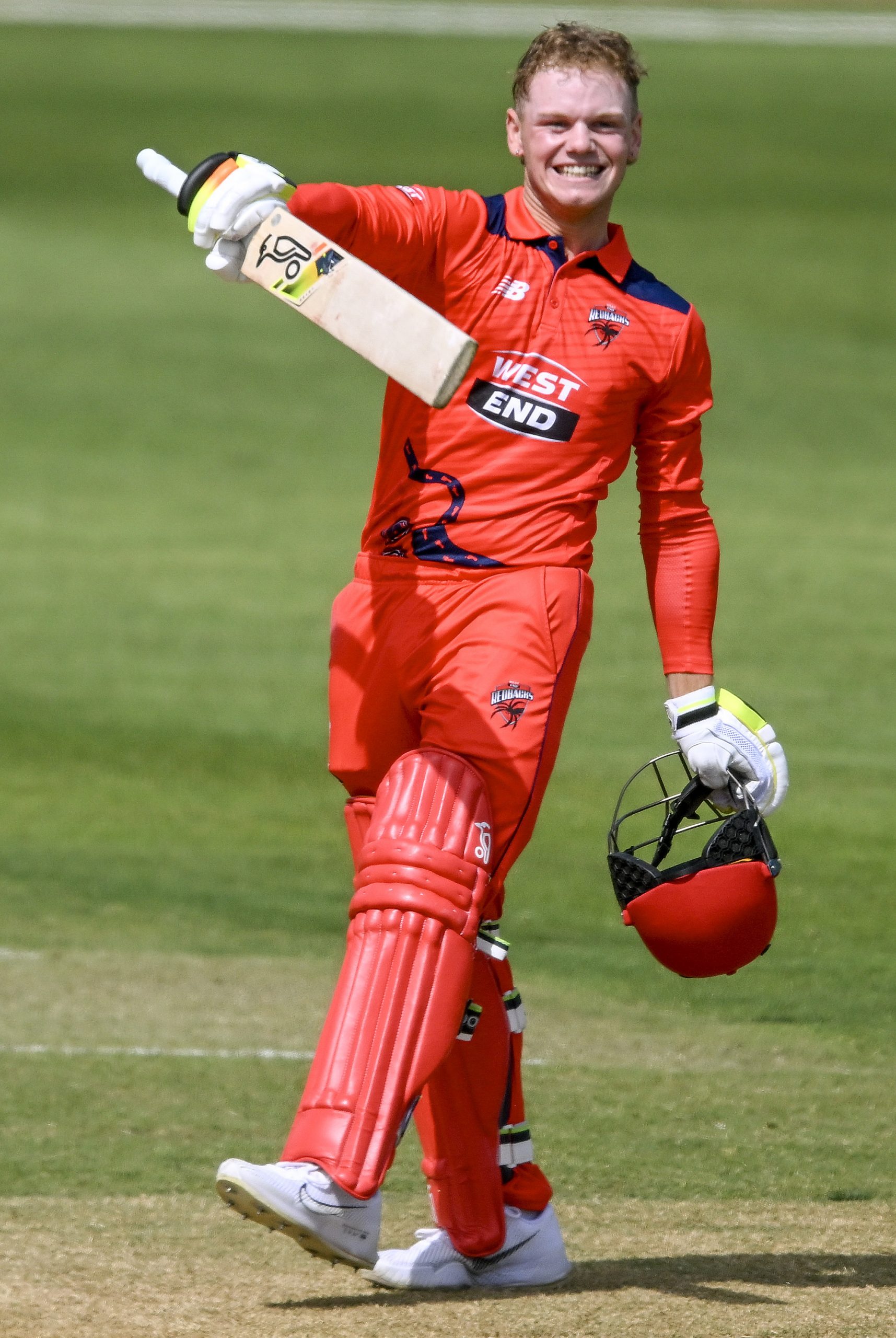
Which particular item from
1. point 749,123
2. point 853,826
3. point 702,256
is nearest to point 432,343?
point 853,826

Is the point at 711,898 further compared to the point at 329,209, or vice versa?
the point at 711,898

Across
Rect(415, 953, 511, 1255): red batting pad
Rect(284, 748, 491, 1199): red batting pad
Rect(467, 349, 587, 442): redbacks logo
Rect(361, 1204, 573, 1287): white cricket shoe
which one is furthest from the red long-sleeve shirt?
Rect(361, 1204, 573, 1287): white cricket shoe

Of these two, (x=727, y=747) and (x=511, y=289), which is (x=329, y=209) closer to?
(x=511, y=289)

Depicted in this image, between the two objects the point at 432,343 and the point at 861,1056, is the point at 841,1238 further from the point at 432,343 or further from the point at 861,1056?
the point at 432,343

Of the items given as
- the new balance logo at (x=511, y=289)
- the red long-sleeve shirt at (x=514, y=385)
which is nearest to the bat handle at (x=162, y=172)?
the red long-sleeve shirt at (x=514, y=385)

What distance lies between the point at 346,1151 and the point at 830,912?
4.21 m

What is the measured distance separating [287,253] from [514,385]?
558 millimetres

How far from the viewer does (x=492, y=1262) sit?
14.0 feet

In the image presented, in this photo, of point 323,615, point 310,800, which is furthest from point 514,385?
point 323,615

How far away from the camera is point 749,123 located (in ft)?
92.0

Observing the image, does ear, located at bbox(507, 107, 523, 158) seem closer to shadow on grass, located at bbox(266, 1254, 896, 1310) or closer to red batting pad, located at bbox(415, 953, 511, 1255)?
red batting pad, located at bbox(415, 953, 511, 1255)

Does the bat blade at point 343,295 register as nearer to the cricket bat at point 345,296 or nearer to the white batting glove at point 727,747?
the cricket bat at point 345,296

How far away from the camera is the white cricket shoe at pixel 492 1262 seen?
4211 mm

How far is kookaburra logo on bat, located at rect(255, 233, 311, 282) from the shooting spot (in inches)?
147
